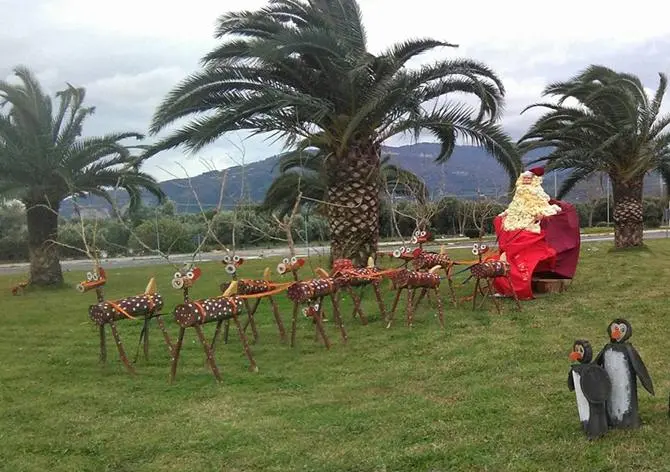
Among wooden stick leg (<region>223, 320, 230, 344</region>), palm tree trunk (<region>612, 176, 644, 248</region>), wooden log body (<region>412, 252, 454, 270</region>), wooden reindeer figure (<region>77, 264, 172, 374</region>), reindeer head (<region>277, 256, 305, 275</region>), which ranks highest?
palm tree trunk (<region>612, 176, 644, 248</region>)

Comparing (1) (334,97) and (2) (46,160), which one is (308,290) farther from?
(2) (46,160)

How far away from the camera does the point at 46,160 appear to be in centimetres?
1583

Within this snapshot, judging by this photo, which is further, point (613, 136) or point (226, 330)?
point (613, 136)

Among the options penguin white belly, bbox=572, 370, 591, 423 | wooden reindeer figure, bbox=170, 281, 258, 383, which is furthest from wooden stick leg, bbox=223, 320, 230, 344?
penguin white belly, bbox=572, 370, 591, 423

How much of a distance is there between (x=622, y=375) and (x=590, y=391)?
26 centimetres

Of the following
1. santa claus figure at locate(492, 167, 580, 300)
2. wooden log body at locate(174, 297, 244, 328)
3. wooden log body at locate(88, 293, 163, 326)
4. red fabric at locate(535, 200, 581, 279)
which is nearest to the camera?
wooden log body at locate(174, 297, 244, 328)

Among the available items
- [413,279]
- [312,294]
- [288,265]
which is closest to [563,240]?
[413,279]

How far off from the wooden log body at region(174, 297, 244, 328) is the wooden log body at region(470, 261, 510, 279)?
158 inches

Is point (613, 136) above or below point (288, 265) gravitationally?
above

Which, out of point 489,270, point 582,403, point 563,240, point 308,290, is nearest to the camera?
point 582,403

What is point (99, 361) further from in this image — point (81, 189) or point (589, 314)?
point (81, 189)

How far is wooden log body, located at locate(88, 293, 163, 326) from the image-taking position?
6.83m

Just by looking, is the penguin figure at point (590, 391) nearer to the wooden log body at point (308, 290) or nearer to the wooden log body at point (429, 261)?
the wooden log body at point (308, 290)

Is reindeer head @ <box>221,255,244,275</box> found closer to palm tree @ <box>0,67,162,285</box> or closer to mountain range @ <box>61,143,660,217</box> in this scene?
mountain range @ <box>61,143,660,217</box>
